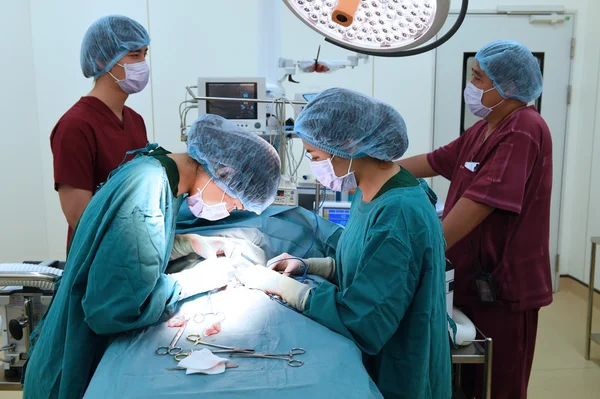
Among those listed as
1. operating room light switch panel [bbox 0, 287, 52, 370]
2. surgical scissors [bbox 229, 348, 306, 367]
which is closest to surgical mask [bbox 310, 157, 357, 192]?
surgical scissors [bbox 229, 348, 306, 367]

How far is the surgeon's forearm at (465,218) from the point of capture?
73.9 inches

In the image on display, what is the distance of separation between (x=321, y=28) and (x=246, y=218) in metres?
1.22

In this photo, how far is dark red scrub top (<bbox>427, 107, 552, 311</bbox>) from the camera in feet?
6.09

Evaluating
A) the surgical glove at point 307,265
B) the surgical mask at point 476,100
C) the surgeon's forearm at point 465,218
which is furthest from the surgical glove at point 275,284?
the surgical mask at point 476,100

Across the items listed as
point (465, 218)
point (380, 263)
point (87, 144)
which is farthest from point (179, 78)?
point (380, 263)

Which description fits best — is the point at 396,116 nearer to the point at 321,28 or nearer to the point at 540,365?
the point at 321,28

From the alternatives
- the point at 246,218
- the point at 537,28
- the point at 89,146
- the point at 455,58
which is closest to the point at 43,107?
the point at 89,146

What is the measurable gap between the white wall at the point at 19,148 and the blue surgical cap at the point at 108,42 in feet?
5.24

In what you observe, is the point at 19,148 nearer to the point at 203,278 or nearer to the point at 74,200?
the point at 74,200

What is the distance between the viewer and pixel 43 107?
3.62 metres

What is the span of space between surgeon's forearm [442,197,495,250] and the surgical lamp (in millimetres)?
1135

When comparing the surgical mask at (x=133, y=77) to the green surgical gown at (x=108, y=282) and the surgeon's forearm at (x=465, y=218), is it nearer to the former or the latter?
the green surgical gown at (x=108, y=282)

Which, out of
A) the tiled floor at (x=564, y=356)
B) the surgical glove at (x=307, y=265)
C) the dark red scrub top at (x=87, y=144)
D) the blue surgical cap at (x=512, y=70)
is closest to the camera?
the surgical glove at (x=307, y=265)

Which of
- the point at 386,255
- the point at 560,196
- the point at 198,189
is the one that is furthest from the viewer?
the point at 560,196
